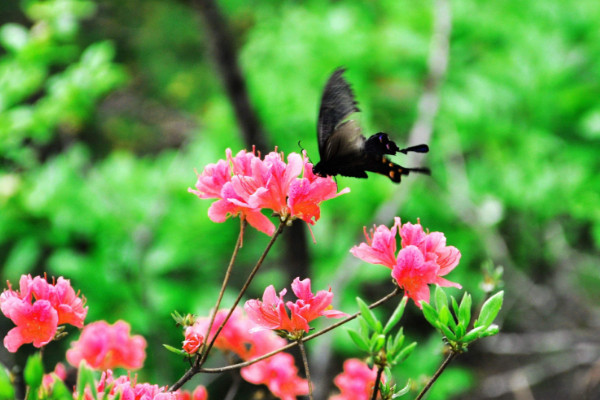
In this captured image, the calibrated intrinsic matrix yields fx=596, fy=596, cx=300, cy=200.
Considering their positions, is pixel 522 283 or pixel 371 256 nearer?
pixel 371 256

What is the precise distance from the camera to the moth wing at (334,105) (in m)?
1.13

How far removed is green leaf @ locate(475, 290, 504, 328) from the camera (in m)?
0.82

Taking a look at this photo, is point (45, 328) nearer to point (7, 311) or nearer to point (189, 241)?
point (7, 311)

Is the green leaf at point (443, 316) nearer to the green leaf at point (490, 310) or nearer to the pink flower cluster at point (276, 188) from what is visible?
the green leaf at point (490, 310)

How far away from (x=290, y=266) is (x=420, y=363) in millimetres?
825

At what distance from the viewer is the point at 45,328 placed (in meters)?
0.88

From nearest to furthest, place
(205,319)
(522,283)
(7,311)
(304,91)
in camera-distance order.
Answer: (7,311)
(205,319)
(522,283)
(304,91)

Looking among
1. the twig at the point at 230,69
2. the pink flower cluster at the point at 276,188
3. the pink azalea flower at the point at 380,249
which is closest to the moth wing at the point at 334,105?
the pink flower cluster at the point at 276,188

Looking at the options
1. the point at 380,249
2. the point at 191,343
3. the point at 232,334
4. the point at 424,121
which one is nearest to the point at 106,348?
the point at 232,334

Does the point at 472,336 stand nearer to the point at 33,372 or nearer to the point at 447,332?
the point at 447,332

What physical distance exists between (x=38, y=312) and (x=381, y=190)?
2.86 m

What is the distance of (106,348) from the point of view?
1.15m

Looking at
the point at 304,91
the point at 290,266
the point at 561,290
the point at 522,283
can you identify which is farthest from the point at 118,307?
the point at 561,290

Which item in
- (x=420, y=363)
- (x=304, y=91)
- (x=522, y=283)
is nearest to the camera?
(x=420, y=363)
